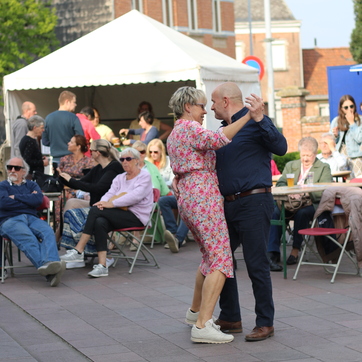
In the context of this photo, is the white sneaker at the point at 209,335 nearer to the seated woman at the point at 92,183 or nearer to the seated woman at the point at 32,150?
the seated woman at the point at 92,183

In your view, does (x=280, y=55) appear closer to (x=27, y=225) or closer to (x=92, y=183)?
(x=92, y=183)

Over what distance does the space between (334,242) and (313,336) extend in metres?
2.74

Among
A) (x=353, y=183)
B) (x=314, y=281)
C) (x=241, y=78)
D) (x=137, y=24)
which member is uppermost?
(x=137, y=24)

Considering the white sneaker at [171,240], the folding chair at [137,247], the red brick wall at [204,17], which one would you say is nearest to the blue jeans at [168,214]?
the white sneaker at [171,240]

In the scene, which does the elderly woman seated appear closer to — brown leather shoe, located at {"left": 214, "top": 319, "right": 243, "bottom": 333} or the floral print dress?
brown leather shoe, located at {"left": 214, "top": 319, "right": 243, "bottom": 333}

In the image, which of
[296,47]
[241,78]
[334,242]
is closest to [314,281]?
[334,242]

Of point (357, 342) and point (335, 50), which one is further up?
point (335, 50)

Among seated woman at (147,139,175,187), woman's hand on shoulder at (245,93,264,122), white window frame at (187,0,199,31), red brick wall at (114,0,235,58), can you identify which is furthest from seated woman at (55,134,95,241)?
white window frame at (187,0,199,31)

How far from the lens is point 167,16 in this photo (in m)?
36.9

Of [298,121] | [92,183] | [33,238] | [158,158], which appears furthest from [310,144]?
[298,121]

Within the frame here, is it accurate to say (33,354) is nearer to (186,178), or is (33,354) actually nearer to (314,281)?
(186,178)

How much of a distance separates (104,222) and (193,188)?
3329 mm

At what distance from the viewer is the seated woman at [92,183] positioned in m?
9.65

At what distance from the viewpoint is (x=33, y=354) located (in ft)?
19.4
